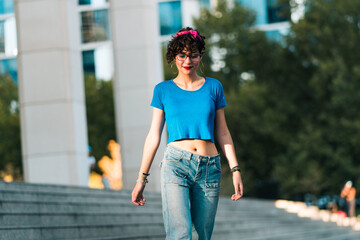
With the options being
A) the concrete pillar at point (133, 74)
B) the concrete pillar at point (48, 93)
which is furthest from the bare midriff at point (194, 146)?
the concrete pillar at point (133, 74)

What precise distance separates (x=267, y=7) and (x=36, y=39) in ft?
165

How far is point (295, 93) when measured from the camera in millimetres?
43688

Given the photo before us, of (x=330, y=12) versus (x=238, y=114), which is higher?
(x=330, y=12)

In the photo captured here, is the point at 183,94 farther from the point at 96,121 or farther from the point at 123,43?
the point at 96,121

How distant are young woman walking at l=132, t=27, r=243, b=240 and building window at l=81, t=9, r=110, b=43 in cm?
6272

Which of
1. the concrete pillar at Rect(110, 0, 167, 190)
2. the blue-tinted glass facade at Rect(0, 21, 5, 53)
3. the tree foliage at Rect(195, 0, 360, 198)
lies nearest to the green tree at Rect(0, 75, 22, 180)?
the tree foliage at Rect(195, 0, 360, 198)

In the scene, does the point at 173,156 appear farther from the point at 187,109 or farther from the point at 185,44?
the point at 185,44

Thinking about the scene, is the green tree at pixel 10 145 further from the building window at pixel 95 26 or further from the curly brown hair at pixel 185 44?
the curly brown hair at pixel 185 44

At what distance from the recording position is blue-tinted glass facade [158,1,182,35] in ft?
212

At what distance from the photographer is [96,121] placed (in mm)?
45188

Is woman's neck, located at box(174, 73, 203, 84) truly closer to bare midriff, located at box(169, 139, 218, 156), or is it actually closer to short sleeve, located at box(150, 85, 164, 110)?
short sleeve, located at box(150, 85, 164, 110)

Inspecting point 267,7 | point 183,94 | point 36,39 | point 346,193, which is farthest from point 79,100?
point 267,7

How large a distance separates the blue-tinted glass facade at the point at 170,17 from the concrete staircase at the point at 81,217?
166 ft

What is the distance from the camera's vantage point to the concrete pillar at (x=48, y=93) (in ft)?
49.5
